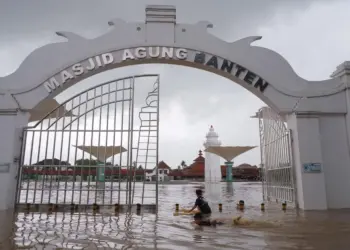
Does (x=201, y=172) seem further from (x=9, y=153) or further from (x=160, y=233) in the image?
(x=160, y=233)

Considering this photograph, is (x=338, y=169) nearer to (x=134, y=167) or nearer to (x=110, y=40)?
(x=134, y=167)

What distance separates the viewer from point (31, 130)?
9250 millimetres

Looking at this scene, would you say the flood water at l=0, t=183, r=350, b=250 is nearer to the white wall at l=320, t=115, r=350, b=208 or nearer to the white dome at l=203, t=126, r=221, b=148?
the white wall at l=320, t=115, r=350, b=208

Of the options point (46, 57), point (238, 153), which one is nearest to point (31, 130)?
point (46, 57)

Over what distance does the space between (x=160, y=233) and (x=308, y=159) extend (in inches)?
217

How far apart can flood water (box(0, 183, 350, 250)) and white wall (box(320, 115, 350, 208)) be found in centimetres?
174

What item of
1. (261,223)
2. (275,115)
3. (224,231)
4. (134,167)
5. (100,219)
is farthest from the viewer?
(275,115)

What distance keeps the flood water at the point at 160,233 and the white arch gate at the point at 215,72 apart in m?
2.24

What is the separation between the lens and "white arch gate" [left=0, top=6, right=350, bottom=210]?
9.47 meters

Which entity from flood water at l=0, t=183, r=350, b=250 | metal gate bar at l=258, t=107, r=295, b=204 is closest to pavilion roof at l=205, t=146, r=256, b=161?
metal gate bar at l=258, t=107, r=295, b=204

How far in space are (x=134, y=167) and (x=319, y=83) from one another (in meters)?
5.97

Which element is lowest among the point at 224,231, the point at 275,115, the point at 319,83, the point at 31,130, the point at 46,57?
the point at 224,231

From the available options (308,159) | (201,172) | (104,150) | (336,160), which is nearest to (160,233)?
(104,150)

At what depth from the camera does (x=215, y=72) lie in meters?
10.1
